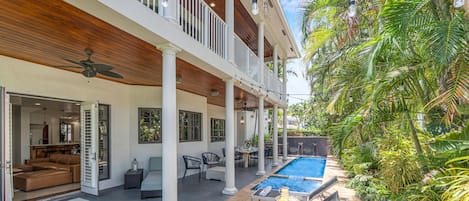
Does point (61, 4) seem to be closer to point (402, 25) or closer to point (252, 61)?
point (402, 25)

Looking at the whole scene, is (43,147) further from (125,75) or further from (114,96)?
(125,75)

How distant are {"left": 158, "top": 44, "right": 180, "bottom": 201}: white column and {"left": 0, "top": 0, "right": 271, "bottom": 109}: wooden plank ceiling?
61 cm

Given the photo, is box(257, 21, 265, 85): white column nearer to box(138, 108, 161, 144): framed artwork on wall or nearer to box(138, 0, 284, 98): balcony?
box(138, 0, 284, 98): balcony

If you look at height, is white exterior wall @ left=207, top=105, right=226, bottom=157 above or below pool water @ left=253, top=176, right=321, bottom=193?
above

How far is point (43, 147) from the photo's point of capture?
41.4ft

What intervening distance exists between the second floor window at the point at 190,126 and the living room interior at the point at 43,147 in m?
3.39

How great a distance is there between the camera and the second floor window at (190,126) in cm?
983

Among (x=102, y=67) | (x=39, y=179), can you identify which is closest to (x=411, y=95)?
(x=102, y=67)

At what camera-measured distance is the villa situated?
374 cm

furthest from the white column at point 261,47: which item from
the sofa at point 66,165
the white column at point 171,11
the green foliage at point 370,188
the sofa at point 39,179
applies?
the sofa at point 39,179

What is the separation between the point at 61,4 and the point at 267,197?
15.7 feet

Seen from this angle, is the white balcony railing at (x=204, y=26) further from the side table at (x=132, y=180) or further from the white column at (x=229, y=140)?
the side table at (x=132, y=180)

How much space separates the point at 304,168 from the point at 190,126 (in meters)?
5.67

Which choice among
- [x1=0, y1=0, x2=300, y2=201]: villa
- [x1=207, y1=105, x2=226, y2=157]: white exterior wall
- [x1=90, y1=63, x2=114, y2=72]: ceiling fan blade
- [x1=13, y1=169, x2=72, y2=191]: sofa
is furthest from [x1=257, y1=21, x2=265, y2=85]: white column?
[x1=13, y1=169, x2=72, y2=191]: sofa
